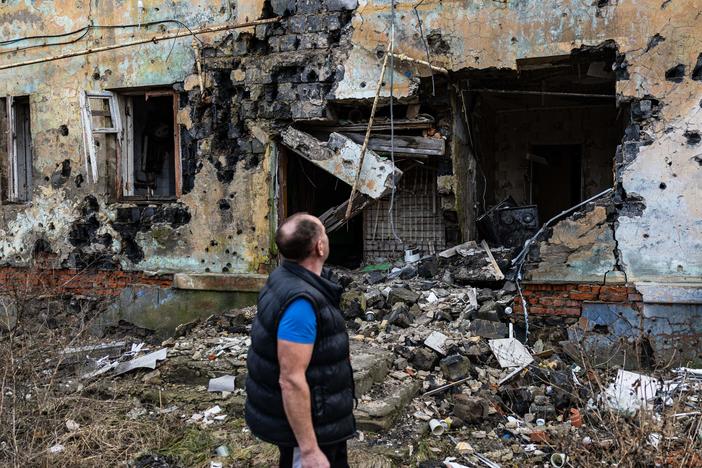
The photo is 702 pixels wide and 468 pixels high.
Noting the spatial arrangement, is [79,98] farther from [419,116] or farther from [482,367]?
[482,367]

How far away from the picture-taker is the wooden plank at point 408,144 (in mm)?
7012

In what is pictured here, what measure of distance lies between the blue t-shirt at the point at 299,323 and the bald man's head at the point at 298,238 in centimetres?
24

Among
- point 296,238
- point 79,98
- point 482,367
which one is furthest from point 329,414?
point 79,98

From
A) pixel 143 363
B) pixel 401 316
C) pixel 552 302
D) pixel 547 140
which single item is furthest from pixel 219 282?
pixel 547 140

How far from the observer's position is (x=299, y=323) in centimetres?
258

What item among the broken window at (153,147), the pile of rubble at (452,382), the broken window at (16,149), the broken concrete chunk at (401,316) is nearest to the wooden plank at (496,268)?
the pile of rubble at (452,382)

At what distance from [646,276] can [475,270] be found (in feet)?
5.46

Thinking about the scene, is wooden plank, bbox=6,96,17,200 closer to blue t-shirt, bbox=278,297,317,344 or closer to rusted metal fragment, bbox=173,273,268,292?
rusted metal fragment, bbox=173,273,268,292

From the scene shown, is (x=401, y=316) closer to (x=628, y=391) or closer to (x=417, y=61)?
(x=628, y=391)

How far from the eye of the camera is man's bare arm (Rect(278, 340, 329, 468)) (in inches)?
101

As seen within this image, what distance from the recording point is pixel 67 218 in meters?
8.38

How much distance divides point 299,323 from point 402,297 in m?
4.03

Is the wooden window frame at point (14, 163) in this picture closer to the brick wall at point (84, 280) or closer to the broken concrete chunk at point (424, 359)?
the brick wall at point (84, 280)

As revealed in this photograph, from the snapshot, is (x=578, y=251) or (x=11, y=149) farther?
(x=11, y=149)
